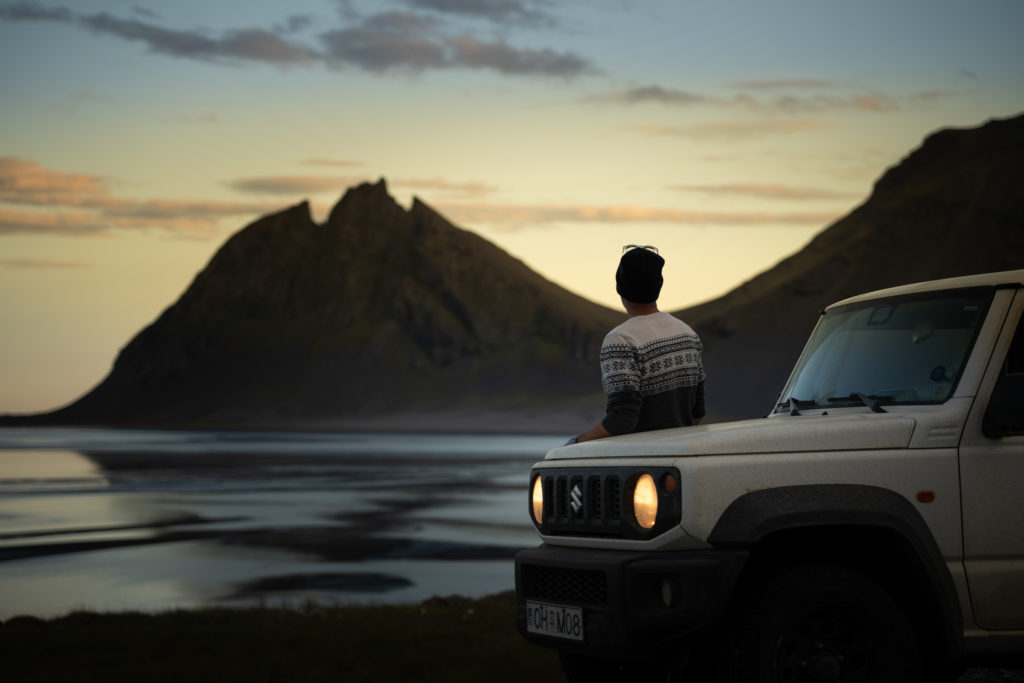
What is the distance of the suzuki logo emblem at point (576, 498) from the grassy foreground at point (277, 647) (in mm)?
5575

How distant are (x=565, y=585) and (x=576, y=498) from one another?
423 millimetres

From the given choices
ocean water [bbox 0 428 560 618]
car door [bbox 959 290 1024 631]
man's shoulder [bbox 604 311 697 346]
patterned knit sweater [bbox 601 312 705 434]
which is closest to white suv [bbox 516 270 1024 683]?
car door [bbox 959 290 1024 631]

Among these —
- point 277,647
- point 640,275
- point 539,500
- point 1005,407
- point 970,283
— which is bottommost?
point 277,647

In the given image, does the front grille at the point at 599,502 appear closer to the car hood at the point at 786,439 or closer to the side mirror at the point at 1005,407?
the car hood at the point at 786,439

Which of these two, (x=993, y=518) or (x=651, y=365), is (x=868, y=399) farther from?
(x=651, y=365)

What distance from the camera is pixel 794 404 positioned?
22.6 feet

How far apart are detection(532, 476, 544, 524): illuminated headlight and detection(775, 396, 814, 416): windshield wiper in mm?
1401

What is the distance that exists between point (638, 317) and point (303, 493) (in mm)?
44414

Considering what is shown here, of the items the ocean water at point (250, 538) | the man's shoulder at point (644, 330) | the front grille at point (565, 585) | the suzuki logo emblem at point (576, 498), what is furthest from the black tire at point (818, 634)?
the ocean water at point (250, 538)

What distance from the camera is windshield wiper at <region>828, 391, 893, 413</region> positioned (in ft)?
20.5

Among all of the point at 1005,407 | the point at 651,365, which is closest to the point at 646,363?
the point at 651,365

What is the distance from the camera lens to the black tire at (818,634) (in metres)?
5.52

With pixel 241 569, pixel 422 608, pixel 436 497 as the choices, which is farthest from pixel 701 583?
pixel 436 497

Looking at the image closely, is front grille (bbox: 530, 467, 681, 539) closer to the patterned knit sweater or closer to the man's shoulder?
the patterned knit sweater
